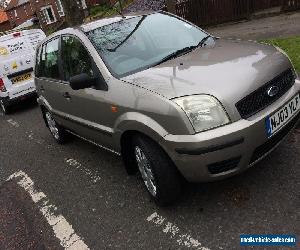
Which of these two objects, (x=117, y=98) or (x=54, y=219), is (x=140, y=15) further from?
(x=54, y=219)

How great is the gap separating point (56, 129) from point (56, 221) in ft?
8.46

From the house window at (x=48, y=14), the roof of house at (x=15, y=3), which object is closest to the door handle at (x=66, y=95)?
the house window at (x=48, y=14)

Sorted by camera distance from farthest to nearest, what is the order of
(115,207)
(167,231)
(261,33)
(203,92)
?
1. (261,33)
2. (115,207)
3. (167,231)
4. (203,92)

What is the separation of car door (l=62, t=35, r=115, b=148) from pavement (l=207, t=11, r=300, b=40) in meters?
5.92

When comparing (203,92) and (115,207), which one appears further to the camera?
(115,207)

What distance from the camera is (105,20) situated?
522 centimetres

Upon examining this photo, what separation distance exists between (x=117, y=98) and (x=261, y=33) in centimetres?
748

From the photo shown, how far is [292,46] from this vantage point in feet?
26.2

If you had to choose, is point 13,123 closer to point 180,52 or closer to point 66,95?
point 66,95

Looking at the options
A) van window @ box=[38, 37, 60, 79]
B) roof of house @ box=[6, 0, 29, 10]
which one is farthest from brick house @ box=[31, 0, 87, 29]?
van window @ box=[38, 37, 60, 79]

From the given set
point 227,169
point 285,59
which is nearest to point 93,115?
point 227,169

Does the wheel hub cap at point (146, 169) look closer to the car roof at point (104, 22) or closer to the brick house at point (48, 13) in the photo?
the car roof at point (104, 22)

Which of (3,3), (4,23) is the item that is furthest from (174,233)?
(3,3)

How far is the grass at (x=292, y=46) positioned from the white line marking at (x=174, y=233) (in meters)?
3.81
